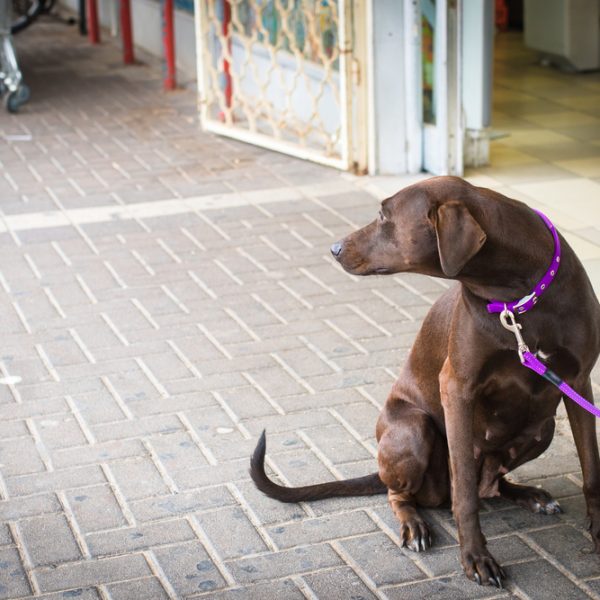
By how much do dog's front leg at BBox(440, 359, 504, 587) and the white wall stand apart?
878cm

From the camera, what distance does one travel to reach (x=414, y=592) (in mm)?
3428

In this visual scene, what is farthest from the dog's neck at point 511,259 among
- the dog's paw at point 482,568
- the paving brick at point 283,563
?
the paving brick at point 283,563

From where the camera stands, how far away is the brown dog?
3.22m

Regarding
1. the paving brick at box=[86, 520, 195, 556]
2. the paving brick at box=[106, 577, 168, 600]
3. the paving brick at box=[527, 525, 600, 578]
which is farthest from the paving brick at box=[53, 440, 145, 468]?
the paving brick at box=[527, 525, 600, 578]

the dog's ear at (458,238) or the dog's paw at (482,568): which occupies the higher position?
the dog's ear at (458,238)

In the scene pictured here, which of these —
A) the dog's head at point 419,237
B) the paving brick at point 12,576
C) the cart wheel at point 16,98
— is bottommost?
the paving brick at point 12,576

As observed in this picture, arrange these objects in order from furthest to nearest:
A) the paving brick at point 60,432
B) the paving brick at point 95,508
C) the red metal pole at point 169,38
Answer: the red metal pole at point 169,38 → the paving brick at point 60,432 → the paving brick at point 95,508

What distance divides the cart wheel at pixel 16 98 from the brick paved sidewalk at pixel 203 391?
68.7 inches

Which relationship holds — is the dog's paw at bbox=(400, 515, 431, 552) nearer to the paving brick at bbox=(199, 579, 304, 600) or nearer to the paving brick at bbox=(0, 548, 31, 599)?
the paving brick at bbox=(199, 579, 304, 600)

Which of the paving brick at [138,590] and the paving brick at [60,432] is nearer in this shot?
the paving brick at [138,590]

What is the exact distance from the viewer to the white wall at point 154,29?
1180 centimetres

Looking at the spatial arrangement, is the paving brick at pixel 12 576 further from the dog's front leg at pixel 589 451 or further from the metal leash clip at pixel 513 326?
the dog's front leg at pixel 589 451

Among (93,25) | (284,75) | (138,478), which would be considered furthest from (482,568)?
(93,25)

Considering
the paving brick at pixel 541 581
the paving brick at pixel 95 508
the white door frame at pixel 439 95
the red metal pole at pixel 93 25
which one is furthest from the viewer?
the red metal pole at pixel 93 25
